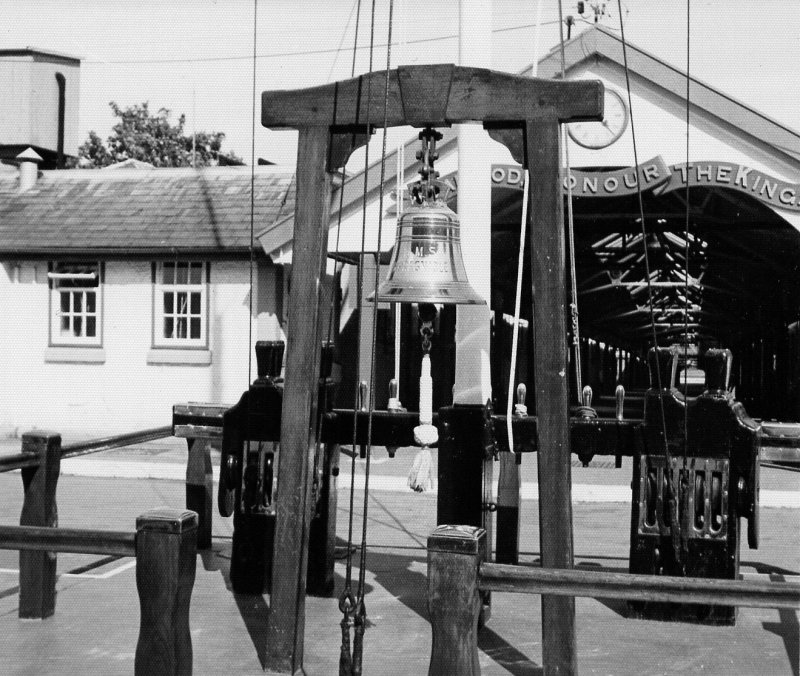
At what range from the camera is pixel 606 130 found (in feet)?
49.2

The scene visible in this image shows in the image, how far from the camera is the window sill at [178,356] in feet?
60.1

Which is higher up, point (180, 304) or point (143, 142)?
point (143, 142)

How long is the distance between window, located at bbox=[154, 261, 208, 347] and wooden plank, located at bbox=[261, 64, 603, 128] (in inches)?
522

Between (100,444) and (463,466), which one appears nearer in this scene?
(463,466)

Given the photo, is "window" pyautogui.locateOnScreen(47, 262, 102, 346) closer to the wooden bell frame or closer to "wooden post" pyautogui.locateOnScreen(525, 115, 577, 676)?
the wooden bell frame

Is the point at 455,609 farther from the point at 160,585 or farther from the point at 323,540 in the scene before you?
the point at 323,540

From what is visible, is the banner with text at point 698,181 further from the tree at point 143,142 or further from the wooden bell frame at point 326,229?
the tree at point 143,142

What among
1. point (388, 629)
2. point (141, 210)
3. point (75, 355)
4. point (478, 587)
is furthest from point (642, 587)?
point (141, 210)

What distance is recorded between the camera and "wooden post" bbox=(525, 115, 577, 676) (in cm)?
495

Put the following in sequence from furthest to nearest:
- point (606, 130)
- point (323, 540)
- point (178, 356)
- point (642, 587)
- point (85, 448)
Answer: point (178, 356) < point (606, 130) < point (85, 448) < point (323, 540) < point (642, 587)

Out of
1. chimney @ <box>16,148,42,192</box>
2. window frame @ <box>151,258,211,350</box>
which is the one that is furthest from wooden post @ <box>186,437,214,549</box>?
chimney @ <box>16,148,42,192</box>

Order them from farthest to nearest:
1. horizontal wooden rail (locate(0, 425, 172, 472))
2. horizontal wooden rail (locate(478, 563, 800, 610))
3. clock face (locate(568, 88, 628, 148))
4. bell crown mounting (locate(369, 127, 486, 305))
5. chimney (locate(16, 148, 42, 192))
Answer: chimney (locate(16, 148, 42, 192)) < clock face (locate(568, 88, 628, 148)) < horizontal wooden rail (locate(0, 425, 172, 472)) < bell crown mounting (locate(369, 127, 486, 305)) < horizontal wooden rail (locate(478, 563, 800, 610))

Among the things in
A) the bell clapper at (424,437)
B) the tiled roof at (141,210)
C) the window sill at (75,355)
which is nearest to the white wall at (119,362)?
the window sill at (75,355)

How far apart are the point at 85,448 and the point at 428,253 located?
112 inches
